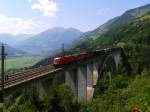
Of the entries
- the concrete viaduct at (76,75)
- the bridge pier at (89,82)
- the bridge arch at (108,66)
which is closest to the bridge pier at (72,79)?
the concrete viaduct at (76,75)

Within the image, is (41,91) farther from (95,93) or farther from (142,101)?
(95,93)

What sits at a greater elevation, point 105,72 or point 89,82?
point 105,72

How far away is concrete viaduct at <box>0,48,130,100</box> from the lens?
200ft

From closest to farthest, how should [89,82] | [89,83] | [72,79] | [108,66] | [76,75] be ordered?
1. [72,79]
2. [76,75]
3. [89,82]
4. [89,83]
5. [108,66]

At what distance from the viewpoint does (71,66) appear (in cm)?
9156

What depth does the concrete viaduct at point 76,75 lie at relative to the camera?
200 feet

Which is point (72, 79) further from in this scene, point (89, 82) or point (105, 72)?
point (105, 72)

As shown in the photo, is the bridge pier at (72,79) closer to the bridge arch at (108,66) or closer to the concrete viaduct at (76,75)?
the concrete viaduct at (76,75)

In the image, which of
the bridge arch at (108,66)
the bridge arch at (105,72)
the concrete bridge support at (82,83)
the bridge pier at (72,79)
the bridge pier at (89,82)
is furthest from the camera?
the bridge arch at (108,66)

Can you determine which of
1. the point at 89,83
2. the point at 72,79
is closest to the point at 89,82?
the point at 89,83

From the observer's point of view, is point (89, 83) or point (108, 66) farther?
point (108, 66)

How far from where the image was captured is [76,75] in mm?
97750

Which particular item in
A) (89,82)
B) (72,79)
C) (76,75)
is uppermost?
(76,75)

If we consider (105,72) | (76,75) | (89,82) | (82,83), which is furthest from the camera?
(105,72)
